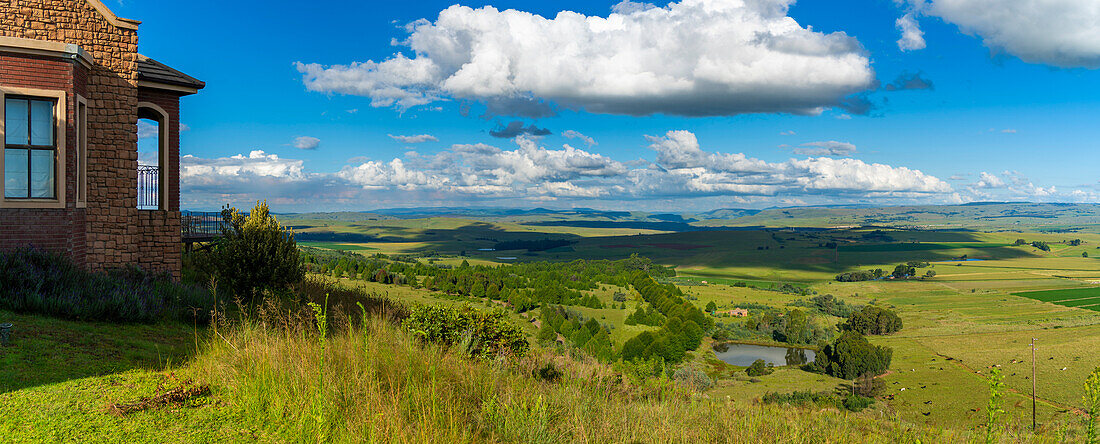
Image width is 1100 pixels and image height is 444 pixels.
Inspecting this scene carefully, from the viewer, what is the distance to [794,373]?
67000 mm

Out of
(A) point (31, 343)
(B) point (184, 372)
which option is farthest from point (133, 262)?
(B) point (184, 372)

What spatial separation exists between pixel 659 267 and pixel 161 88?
445 feet

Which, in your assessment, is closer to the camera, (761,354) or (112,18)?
(112,18)

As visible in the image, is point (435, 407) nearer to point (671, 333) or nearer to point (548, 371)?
point (548, 371)

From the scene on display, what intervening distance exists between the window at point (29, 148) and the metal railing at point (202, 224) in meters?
6.52

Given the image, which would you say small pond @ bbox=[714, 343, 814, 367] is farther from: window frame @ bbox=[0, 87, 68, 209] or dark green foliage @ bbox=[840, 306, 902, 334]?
window frame @ bbox=[0, 87, 68, 209]

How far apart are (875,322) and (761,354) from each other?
21321 mm

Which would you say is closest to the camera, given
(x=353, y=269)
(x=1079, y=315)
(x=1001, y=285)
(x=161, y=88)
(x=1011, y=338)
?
(x=161, y=88)

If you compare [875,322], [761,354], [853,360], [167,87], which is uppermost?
[167,87]

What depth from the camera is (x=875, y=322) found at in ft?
279

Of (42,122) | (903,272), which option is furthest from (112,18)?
(903,272)

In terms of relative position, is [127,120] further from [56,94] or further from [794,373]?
[794,373]

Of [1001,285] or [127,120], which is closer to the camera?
[127,120]

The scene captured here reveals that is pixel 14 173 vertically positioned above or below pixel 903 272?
above
